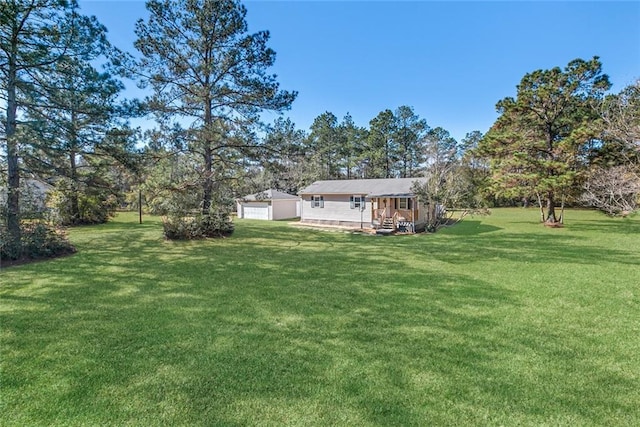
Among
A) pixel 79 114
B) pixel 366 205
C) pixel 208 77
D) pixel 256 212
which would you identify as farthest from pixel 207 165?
pixel 256 212

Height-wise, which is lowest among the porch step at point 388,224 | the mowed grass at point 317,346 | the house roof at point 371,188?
the mowed grass at point 317,346

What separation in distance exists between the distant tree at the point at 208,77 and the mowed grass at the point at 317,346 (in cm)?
725

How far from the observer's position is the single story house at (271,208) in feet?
88.3

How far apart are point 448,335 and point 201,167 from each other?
1286 centimetres

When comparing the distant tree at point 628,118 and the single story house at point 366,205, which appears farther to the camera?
the single story house at point 366,205

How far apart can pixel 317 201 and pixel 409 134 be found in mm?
23678

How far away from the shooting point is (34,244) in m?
9.02

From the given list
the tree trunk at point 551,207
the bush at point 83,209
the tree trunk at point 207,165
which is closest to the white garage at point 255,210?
the bush at point 83,209

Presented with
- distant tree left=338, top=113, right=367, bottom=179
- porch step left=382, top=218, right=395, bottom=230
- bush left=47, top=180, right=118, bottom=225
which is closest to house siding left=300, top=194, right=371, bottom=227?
porch step left=382, top=218, right=395, bottom=230

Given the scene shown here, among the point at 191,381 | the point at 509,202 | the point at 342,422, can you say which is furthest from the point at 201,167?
the point at 509,202

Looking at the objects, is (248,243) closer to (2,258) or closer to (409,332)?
(2,258)

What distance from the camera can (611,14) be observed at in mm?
10094

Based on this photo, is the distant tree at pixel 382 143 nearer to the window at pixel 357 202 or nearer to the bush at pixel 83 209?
the window at pixel 357 202

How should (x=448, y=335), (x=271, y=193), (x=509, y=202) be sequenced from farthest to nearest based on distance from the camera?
(x=509, y=202) → (x=271, y=193) → (x=448, y=335)
